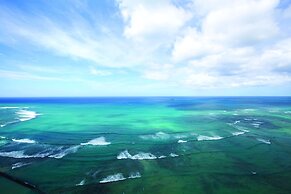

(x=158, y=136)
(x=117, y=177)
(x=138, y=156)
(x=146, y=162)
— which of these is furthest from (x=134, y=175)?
(x=158, y=136)

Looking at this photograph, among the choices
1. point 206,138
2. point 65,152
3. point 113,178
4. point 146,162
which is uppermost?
point 206,138

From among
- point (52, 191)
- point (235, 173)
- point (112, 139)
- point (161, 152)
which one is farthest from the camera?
point (112, 139)

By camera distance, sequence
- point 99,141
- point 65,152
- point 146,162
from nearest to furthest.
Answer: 1. point 146,162
2. point 65,152
3. point 99,141

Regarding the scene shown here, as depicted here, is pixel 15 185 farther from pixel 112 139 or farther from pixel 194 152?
pixel 194 152

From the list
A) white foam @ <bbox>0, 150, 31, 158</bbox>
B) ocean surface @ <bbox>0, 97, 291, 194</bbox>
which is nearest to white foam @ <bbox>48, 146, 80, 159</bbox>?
ocean surface @ <bbox>0, 97, 291, 194</bbox>

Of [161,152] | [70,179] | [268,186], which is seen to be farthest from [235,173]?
[70,179]

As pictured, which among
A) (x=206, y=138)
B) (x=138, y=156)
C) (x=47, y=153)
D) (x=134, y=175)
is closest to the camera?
(x=134, y=175)

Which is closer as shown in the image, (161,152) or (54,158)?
(54,158)

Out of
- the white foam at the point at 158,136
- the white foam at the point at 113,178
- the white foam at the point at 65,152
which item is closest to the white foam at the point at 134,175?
the white foam at the point at 113,178

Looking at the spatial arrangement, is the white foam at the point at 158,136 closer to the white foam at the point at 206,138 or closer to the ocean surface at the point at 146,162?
the ocean surface at the point at 146,162

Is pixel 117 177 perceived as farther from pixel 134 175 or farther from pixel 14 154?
pixel 14 154

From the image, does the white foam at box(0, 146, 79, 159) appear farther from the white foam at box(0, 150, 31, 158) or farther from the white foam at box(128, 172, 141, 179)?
the white foam at box(128, 172, 141, 179)
